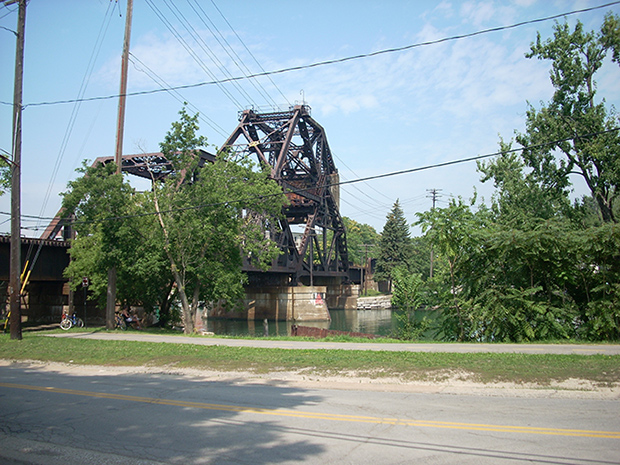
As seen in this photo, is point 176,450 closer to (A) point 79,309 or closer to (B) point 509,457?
(B) point 509,457

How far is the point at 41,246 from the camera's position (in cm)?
3578

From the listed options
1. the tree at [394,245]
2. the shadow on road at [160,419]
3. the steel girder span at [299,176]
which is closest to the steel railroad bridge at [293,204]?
the steel girder span at [299,176]

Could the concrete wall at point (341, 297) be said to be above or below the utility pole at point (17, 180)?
below

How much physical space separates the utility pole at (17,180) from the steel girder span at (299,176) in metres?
36.7

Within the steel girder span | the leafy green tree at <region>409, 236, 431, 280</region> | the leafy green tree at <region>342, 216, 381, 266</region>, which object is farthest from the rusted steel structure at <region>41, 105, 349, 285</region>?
the leafy green tree at <region>342, 216, 381, 266</region>

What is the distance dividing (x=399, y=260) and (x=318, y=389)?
84385 millimetres

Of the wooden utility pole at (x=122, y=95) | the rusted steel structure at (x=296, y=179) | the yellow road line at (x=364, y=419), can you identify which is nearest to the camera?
the yellow road line at (x=364, y=419)

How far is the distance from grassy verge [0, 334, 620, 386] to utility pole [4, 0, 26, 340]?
177 cm

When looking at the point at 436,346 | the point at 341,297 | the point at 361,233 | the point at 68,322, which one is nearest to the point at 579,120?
the point at 436,346

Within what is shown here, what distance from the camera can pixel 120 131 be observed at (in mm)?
25969

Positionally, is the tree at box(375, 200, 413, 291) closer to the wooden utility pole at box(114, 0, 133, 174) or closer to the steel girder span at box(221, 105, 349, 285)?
the steel girder span at box(221, 105, 349, 285)

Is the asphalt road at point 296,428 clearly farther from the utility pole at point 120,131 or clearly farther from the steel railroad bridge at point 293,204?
the steel railroad bridge at point 293,204

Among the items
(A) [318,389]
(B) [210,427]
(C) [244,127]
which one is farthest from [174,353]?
(C) [244,127]

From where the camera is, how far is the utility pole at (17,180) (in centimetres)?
2012
